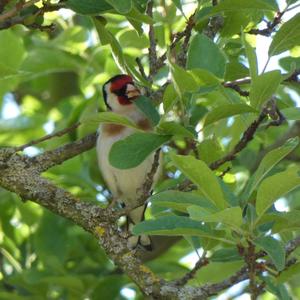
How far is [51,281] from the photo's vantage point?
425cm

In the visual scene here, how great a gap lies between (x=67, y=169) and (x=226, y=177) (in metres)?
1.11

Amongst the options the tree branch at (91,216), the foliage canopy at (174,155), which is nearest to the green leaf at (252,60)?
the foliage canopy at (174,155)

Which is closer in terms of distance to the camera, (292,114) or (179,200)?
(179,200)

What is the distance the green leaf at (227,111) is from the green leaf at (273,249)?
1.10 feet

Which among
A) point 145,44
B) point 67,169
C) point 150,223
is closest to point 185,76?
point 150,223

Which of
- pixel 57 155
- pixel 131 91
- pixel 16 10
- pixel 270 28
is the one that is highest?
pixel 16 10

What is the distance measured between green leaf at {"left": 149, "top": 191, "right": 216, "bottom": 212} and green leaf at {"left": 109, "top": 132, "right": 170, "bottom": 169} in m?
0.16

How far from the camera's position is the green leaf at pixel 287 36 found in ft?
8.25

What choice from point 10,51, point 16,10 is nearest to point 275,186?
point 16,10

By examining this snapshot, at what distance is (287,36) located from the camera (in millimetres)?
2518

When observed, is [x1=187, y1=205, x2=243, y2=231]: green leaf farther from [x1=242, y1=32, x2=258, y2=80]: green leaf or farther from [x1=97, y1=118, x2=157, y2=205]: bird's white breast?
[x1=97, y1=118, x2=157, y2=205]: bird's white breast

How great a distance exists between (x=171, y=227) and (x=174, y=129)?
27 cm

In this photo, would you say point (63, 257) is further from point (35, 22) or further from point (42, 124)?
point (35, 22)

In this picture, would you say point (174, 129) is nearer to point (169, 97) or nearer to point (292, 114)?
point (169, 97)
